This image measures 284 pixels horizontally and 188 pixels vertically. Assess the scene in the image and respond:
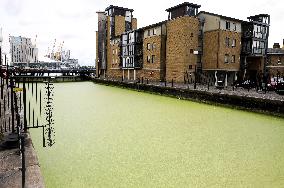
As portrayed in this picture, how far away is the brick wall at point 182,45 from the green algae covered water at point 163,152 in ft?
60.8

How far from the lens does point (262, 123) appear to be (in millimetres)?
13781

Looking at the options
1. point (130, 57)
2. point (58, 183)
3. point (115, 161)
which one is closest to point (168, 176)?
point (115, 161)

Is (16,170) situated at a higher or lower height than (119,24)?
lower

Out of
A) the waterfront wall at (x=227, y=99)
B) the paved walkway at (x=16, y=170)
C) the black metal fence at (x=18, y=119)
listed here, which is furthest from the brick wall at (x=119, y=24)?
the paved walkway at (x=16, y=170)

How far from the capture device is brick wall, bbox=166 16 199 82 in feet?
107

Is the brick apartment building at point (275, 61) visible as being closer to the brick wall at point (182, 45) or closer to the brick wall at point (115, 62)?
the brick wall at point (182, 45)

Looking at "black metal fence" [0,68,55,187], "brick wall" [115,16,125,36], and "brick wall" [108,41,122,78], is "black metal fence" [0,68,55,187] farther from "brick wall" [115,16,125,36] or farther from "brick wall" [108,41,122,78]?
"brick wall" [115,16,125,36]

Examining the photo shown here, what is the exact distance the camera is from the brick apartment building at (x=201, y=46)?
107 feet

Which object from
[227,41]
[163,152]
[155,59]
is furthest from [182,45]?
[163,152]

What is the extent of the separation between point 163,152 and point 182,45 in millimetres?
25815

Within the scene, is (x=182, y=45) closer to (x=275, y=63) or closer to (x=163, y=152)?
(x=275, y=63)

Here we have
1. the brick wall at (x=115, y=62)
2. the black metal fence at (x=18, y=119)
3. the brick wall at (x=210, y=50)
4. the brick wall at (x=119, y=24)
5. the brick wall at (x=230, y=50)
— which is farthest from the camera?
the brick wall at (x=119, y=24)

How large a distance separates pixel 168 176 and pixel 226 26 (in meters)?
30.4

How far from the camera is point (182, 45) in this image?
32781 millimetres
